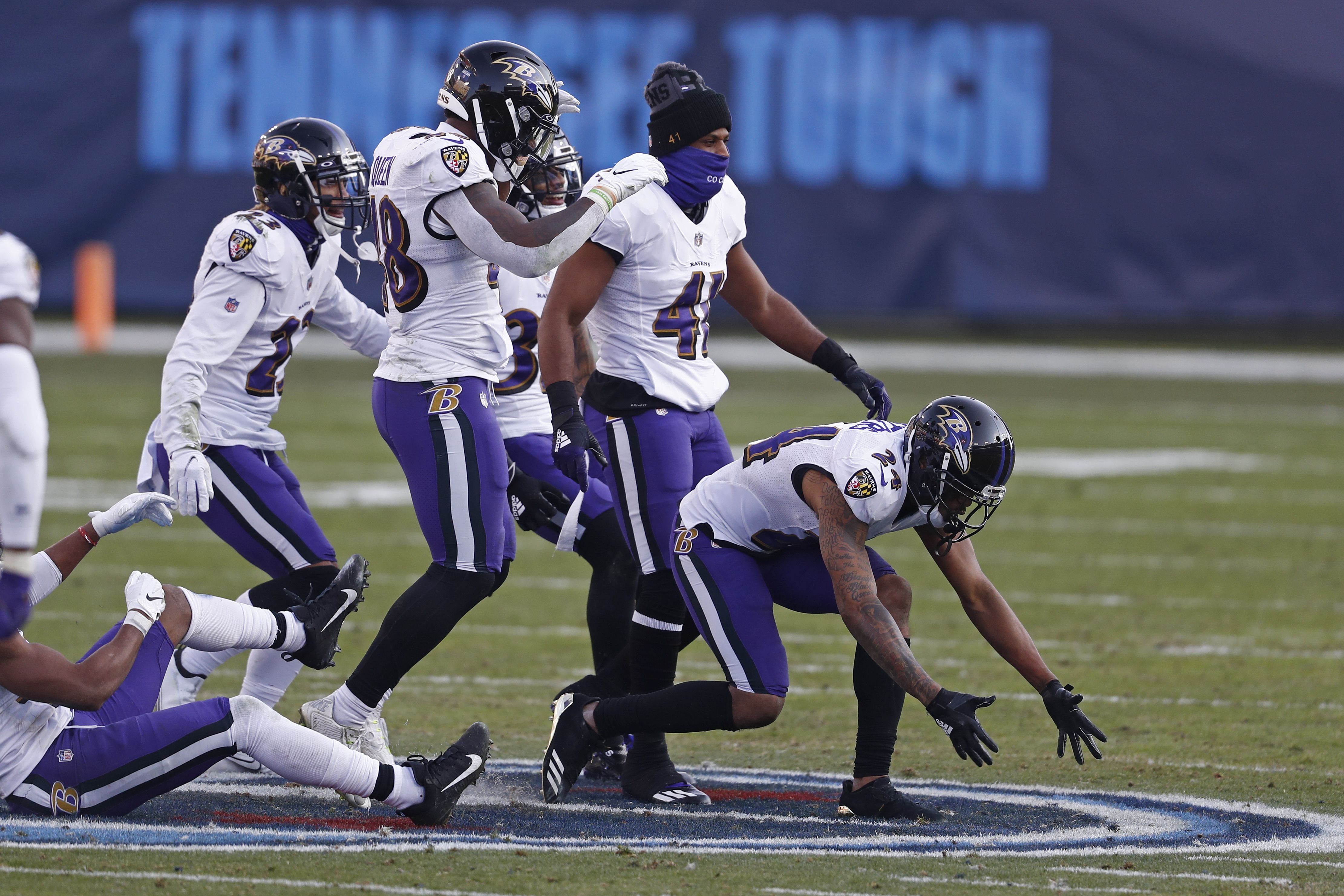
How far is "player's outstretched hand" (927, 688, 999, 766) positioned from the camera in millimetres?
4215

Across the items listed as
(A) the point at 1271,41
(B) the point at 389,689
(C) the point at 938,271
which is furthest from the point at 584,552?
(A) the point at 1271,41

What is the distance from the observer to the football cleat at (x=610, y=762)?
213 inches

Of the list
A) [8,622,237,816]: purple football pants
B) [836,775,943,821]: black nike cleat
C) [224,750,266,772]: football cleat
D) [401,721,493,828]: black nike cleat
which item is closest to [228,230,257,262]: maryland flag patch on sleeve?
[8,622,237,816]: purple football pants

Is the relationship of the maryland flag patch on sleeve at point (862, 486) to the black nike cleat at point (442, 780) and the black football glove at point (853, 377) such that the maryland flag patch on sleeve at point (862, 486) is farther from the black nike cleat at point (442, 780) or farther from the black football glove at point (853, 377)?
the black nike cleat at point (442, 780)

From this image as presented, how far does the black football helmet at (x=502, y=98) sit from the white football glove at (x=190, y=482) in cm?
117

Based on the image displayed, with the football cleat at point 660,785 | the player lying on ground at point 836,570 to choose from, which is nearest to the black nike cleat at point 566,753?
the player lying on ground at point 836,570

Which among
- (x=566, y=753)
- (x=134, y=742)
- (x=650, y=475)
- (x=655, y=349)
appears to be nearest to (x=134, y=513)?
(x=134, y=742)

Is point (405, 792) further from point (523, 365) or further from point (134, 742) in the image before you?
point (523, 365)

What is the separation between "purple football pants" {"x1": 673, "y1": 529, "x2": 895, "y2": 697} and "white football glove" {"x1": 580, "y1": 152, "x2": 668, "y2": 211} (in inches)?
36.6

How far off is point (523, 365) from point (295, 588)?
4.04 ft

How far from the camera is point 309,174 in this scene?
5.48 meters

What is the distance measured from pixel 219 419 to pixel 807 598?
6.02 ft

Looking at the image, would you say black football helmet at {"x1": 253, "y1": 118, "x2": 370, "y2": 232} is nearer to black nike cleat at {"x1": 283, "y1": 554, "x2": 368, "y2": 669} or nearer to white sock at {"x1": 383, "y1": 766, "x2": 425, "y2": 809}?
black nike cleat at {"x1": 283, "y1": 554, "x2": 368, "y2": 669}

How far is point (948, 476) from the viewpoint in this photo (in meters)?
4.49
